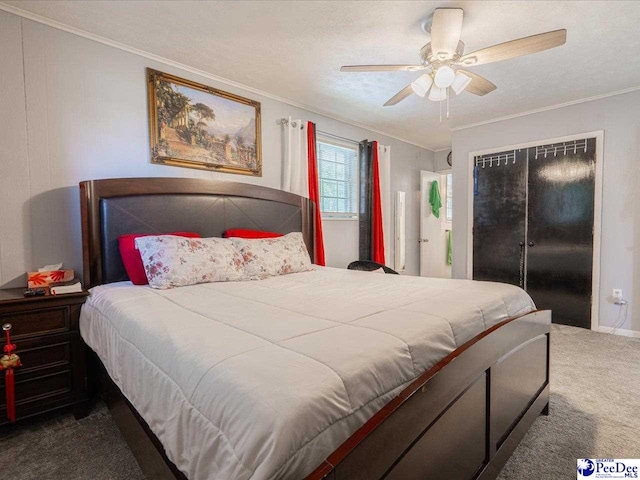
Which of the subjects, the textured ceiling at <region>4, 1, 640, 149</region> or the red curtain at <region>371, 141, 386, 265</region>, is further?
the red curtain at <region>371, 141, 386, 265</region>

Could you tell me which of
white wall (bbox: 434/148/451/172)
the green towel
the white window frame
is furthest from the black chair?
white wall (bbox: 434/148/451/172)

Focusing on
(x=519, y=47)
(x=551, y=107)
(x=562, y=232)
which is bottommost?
(x=562, y=232)

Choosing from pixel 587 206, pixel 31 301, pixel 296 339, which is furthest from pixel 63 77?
pixel 587 206

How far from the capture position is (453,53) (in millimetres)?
2061

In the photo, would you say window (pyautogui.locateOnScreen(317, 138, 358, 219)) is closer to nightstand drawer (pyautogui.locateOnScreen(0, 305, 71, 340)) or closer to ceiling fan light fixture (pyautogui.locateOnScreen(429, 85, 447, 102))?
ceiling fan light fixture (pyautogui.locateOnScreen(429, 85, 447, 102))

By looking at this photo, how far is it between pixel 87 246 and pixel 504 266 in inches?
177

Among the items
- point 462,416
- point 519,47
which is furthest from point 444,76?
point 462,416

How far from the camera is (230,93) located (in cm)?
318

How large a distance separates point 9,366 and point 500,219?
4839 mm

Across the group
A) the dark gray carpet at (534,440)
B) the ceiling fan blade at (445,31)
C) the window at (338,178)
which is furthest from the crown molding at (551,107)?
the dark gray carpet at (534,440)

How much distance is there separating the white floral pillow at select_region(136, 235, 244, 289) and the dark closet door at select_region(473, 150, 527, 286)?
137 inches

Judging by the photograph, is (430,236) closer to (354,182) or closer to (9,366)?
(354,182)

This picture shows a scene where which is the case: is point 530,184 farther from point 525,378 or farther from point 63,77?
point 63,77

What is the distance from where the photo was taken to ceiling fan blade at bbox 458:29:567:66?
1760 mm
